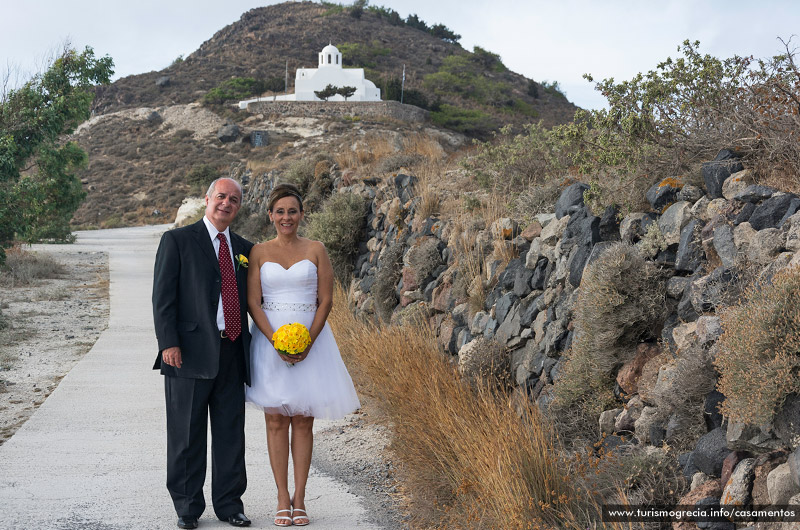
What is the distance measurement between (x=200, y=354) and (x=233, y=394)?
14.7 inches

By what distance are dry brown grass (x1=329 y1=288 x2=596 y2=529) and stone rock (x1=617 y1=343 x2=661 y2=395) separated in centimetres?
60

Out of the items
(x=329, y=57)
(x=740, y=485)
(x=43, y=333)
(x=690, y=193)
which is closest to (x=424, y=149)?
(x=43, y=333)

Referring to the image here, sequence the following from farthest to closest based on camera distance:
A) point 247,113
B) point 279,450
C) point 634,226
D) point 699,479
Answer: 1. point 247,113
2. point 634,226
3. point 279,450
4. point 699,479

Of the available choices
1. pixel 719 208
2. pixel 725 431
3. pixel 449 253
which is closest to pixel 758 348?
pixel 725 431

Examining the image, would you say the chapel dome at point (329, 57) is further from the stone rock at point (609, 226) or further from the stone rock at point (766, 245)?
the stone rock at point (766, 245)

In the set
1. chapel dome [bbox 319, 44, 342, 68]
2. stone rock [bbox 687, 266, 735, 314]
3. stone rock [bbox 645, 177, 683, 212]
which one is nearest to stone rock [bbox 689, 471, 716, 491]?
stone rock [bbox 687, 266, 735, 314]

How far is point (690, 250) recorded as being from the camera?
495 cm

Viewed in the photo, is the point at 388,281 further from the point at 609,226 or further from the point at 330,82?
the point at 330,82

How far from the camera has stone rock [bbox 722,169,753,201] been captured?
5000mm

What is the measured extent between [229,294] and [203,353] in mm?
405

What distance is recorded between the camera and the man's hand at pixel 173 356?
15.0ft

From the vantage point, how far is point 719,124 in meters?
5.80

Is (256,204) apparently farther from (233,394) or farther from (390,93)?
(390,93)

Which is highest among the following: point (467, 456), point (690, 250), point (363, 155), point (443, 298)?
point (363, 155)
